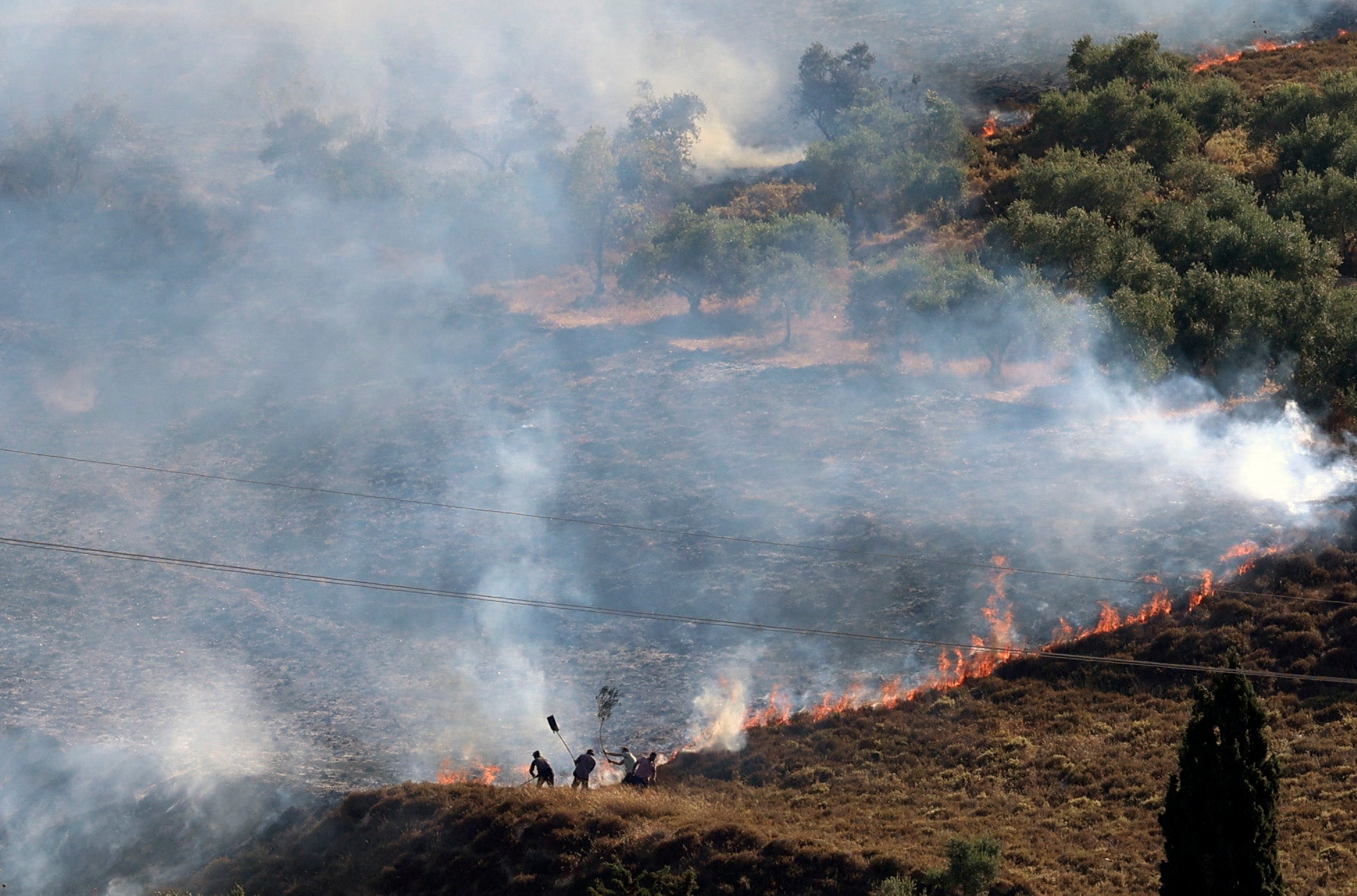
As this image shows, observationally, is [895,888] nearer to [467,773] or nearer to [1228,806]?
[1228,806]

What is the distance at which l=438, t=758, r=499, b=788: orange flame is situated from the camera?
3017 cm

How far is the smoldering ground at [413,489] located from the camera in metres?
32.4

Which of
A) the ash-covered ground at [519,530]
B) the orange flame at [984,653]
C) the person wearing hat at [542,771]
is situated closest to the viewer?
the person wearing hat at [542,771]

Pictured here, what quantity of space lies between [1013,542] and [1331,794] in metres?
12.9

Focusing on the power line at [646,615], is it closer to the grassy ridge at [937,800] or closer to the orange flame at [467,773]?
the grassy ridge at [937,800]

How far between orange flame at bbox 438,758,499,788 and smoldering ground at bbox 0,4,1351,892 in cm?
30

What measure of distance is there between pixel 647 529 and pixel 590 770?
38.1 feet

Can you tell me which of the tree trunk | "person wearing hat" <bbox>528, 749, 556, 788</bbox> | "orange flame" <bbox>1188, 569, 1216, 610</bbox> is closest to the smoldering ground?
"orange flame" <bbox>1188, 569, 1216, 610</bbox>

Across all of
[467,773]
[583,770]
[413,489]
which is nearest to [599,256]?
[413,489]

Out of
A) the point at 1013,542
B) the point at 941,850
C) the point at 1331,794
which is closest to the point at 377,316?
the point at 1013,542

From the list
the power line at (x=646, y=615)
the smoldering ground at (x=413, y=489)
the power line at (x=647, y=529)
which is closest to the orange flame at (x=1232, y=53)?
the smoldering ground at (x=413, y=489)

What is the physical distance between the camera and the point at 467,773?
30.4 m

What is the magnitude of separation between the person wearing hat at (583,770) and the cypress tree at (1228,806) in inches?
527

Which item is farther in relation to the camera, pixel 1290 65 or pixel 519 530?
pixel 1290 65
